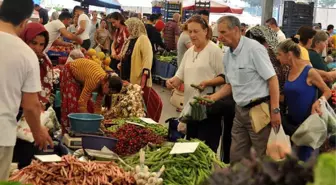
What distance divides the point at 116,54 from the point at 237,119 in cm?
384

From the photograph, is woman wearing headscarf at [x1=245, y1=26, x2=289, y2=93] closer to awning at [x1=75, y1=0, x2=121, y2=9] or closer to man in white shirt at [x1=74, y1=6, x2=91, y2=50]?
man in white shirt at [x1=74, y1=6, x2=91, y2=50]

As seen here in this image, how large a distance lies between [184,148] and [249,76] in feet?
2.65

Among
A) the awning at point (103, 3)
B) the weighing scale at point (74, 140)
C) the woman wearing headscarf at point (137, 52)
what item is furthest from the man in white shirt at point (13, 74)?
→ the awning at point (103, 3)

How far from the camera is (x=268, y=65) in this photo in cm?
423

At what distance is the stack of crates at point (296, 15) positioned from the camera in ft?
44.0

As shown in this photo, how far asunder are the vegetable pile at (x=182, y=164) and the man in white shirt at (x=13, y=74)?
3.73 ft

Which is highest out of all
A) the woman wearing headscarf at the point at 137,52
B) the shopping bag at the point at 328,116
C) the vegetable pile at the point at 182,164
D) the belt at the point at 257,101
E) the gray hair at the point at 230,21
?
the gray hair at the point at 230,21

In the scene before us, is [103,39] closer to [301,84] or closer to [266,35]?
[266,35]

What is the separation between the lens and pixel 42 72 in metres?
4.76

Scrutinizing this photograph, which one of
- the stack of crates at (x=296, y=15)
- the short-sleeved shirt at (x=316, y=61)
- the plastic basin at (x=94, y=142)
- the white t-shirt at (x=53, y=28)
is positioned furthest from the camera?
the stack of crates at (x=296, y=15)

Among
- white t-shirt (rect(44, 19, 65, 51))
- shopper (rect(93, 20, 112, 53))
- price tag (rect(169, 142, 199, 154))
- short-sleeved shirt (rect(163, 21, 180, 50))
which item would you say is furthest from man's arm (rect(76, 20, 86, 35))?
price tag (rect(169, 142, 199, 154))

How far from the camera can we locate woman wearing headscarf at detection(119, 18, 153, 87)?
6.51 metres

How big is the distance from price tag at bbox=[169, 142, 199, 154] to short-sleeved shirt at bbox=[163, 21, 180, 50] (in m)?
9.69

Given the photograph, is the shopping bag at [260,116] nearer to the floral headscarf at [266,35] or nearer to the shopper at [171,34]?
the floral headscarf at [266,35]
